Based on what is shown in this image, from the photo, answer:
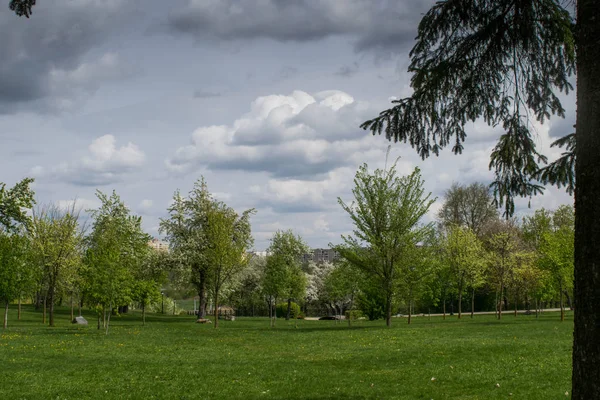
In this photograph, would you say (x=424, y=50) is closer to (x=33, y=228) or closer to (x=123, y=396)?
(x=123, y=396)

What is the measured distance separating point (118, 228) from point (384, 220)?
26187 mm

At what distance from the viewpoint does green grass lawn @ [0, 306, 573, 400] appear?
489 inches

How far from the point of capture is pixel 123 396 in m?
12.3

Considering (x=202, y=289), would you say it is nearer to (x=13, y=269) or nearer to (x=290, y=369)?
(x=13, y=269)

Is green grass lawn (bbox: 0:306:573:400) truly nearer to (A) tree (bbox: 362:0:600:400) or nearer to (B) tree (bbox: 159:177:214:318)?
(A) tree (bbox: 362:0:600:400)

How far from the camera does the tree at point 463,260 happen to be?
156 feet

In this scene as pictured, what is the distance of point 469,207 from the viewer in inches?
2623

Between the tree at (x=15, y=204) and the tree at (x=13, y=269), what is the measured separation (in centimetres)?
124

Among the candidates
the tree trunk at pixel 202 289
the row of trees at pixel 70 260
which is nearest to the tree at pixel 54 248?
the row of trees at pixel 70 260

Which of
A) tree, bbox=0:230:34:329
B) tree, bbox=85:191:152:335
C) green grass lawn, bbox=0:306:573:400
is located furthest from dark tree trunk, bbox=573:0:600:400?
tree, bbox=0:230:34:329

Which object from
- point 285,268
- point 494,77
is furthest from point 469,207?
point 494,77

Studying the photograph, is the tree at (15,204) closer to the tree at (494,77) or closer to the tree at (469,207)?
the tree at (494,77)

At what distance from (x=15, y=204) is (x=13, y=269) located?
4.73 m

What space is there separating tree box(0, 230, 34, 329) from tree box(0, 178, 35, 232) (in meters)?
1.24
